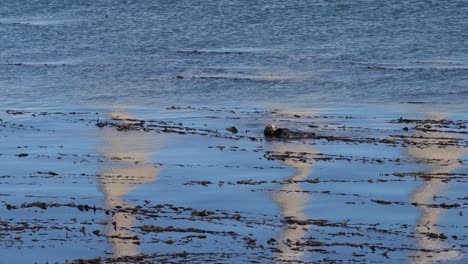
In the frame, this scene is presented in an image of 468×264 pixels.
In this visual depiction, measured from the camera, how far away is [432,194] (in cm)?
1133

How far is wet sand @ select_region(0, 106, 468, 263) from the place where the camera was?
9484 mm

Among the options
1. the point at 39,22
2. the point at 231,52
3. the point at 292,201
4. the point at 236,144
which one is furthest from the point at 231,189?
the point at 39,22

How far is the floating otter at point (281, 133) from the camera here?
14.5m

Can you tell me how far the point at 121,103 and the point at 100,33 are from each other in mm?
10826

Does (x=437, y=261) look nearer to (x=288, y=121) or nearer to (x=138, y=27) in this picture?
(x=288, y=121)

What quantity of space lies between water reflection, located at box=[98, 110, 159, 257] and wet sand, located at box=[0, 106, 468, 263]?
2 centimetres

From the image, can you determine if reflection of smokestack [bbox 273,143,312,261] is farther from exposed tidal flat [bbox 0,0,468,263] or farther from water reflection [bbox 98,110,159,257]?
water reflection [bbox 98,110,159,257]

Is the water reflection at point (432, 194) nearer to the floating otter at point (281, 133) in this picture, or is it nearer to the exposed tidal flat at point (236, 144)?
the exposed tidal flat at point (236, 144)

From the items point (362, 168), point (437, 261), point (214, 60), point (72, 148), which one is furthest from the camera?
point (214, 60)

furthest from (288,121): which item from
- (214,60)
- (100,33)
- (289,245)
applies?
(100,33)

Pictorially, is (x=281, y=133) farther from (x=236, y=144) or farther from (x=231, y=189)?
(x=231, y=189)

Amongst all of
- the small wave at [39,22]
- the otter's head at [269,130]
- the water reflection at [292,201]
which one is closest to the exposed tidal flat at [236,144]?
the water reflection at [292,201]

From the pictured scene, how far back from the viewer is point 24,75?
72.7 ft

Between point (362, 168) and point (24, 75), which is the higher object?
point (24, 75)
